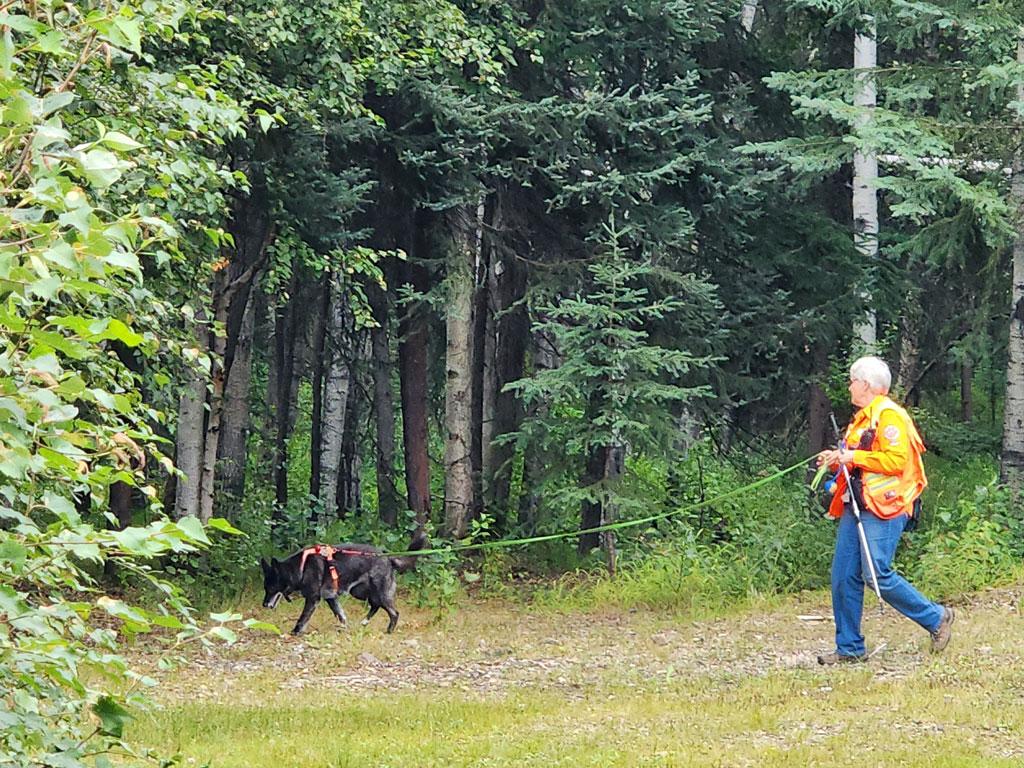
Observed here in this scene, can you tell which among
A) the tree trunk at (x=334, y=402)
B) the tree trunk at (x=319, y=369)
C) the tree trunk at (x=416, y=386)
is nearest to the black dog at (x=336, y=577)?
the tree trunk at (x=416, y=386)

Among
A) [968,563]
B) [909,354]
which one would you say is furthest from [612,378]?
[909,354]

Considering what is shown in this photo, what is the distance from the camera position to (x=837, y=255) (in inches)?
629

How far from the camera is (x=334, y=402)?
22375 millimetres

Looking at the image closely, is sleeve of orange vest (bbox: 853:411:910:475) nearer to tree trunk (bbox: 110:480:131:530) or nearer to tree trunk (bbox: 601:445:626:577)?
tree trunk (bbox: 601:445:626:577)

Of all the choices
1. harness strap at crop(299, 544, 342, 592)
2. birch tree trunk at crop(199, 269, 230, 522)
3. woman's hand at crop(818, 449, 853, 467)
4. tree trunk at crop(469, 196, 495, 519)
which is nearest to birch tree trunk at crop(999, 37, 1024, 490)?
woman's hand at crop(818, 449, 853, 467)

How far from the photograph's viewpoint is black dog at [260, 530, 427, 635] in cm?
1316

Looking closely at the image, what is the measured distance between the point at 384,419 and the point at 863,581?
13369mm

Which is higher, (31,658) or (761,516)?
(31,658)

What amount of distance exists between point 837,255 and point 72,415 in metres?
14.0

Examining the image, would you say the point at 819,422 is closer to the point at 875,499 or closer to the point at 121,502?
the point at 875,499

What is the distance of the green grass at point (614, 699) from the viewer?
6.82m

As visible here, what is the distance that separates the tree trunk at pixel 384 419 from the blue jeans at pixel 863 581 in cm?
1090

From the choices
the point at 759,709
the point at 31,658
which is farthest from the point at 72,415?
the point at 759,709

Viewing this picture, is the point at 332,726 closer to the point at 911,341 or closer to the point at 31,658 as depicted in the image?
the point at 31,658
